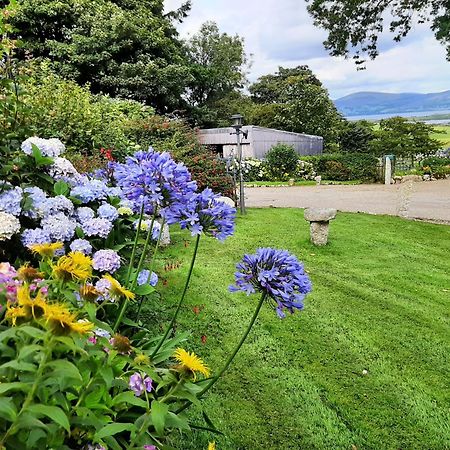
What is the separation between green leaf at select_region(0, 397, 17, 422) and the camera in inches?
25.1

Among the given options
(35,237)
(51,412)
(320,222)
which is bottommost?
(320,222)

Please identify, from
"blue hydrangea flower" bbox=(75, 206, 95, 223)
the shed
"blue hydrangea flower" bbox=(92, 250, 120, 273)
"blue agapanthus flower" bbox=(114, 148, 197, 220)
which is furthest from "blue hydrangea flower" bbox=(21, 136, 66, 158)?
the shed

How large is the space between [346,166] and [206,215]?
18762 mm

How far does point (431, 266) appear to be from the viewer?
5.88m

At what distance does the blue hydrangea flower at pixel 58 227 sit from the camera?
1774mm

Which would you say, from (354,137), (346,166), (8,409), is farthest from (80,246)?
(354,137)

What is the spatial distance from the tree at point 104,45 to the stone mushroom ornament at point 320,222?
493 inches

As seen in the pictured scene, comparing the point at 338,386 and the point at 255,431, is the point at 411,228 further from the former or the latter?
the point at 255,431

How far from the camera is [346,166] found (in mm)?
19250

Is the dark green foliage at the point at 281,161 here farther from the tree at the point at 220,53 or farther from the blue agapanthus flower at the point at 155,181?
the blue agapanthus flower at the point at 155,181

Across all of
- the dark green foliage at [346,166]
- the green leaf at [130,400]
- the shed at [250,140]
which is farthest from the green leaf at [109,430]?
the dark green foliage at [346,166]

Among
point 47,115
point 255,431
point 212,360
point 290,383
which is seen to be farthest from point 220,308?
point 47,115

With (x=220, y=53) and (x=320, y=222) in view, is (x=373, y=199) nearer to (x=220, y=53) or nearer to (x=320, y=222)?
(x=320, y=222)

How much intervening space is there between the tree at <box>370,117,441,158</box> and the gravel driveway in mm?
6130
